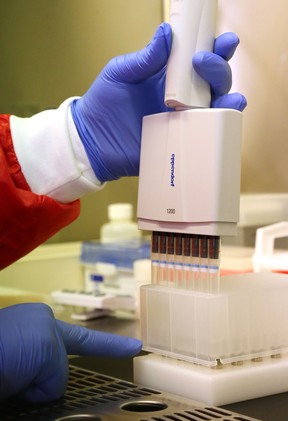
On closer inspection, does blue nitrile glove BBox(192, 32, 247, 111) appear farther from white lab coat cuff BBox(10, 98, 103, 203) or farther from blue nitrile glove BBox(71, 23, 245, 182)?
white lab coat cuff BBox(10, 98, 103, 203)

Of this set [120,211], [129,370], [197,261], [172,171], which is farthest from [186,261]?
[120,211]

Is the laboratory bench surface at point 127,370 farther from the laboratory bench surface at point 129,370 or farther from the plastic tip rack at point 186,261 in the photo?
the plastic tip rack at point 186,261

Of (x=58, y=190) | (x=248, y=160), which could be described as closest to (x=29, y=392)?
(x=58, y=190)

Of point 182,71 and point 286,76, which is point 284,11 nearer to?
point 286,76

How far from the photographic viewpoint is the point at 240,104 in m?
0.93

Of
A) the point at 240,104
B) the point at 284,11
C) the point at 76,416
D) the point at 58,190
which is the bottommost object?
the point at 76,416

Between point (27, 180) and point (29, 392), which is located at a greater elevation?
point (27, 180)

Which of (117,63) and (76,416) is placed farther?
(117,63)

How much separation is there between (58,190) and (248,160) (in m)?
0.59

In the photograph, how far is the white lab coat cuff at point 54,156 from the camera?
3.50ft

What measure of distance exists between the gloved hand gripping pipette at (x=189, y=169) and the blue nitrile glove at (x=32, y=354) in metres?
0.18

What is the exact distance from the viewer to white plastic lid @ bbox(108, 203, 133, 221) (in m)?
1.84

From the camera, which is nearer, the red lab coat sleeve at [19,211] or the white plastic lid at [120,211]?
the red lab coat sleeve at [19,211]

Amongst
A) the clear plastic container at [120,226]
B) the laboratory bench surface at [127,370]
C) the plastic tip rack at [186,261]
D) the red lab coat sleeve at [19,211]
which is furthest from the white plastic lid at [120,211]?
the plastic tip rack at [186,261]
